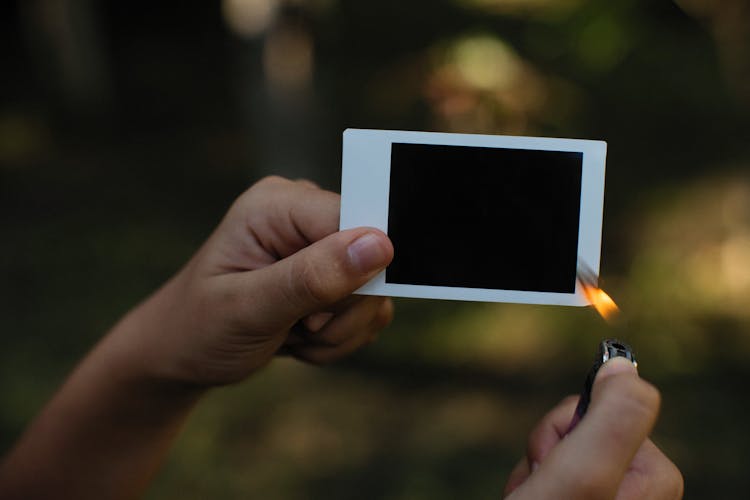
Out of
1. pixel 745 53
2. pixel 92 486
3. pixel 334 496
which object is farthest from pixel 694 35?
pixel 92 486

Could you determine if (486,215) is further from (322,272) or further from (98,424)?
(98,424)

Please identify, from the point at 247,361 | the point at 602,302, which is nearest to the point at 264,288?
the point at 247,361

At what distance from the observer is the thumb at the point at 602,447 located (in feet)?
2.94

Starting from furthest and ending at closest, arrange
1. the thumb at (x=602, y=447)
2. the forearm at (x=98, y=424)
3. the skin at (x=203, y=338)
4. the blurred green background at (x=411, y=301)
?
the blurred green background at (x=411, y=301) → the forearm at (x=98, y=424) → the skin at (x=203, y=338) → the thumb at (x=602, y=447)

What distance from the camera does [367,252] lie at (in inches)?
44.3

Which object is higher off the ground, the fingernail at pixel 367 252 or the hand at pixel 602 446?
the fingernail at pixel 367 252

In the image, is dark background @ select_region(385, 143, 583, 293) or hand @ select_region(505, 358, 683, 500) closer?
hand @ select_region(505, 358, 683, 500)

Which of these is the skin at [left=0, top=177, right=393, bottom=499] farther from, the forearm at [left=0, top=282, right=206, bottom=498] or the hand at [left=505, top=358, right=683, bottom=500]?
the hand at [left=505, top=358, right=683, bottom=500]

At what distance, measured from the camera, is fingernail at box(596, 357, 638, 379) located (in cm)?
98

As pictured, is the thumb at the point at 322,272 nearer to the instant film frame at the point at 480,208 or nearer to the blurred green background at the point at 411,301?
the instant film frame at the point at 480,208

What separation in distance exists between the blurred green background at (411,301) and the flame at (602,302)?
56.4 inches

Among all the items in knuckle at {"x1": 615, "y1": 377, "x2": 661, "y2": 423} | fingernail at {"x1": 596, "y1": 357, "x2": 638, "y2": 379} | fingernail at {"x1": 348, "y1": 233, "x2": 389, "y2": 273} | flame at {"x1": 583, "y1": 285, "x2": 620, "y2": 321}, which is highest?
fingernail at {"x1": 348, "y1": 233, "x2": 389, "y2": 273}

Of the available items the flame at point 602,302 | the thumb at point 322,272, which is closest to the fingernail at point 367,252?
the thumb at point 322,272

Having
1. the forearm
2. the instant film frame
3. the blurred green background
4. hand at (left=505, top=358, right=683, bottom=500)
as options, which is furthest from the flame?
the blurred green background
